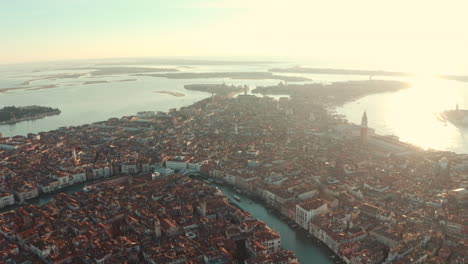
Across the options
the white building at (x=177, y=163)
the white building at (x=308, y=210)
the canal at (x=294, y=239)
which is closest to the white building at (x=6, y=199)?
the white building at (x=177, y=163)

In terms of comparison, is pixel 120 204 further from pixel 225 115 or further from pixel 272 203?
pixel 225 115

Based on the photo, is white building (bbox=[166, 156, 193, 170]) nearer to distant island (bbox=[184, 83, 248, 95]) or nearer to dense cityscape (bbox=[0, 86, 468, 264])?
dense cityscape (bbox=[0, 86, 468, 264])

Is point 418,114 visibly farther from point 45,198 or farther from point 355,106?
point 45,198

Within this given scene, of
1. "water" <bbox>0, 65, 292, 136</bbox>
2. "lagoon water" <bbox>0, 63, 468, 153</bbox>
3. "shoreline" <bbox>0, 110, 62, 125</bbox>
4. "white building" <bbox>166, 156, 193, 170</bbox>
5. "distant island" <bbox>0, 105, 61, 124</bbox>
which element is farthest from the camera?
"distant island" <bbox>0, 105, 61, 124</bbox>

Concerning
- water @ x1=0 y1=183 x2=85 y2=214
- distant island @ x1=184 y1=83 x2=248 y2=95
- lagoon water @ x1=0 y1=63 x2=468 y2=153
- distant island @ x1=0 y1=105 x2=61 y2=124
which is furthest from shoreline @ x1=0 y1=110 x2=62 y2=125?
A: water @ x1=0 y1=183 x2=85 y2=214

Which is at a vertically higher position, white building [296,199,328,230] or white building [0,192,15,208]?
white building [296,199,328,230]

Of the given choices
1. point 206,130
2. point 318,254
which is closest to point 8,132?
→ point 206,130
